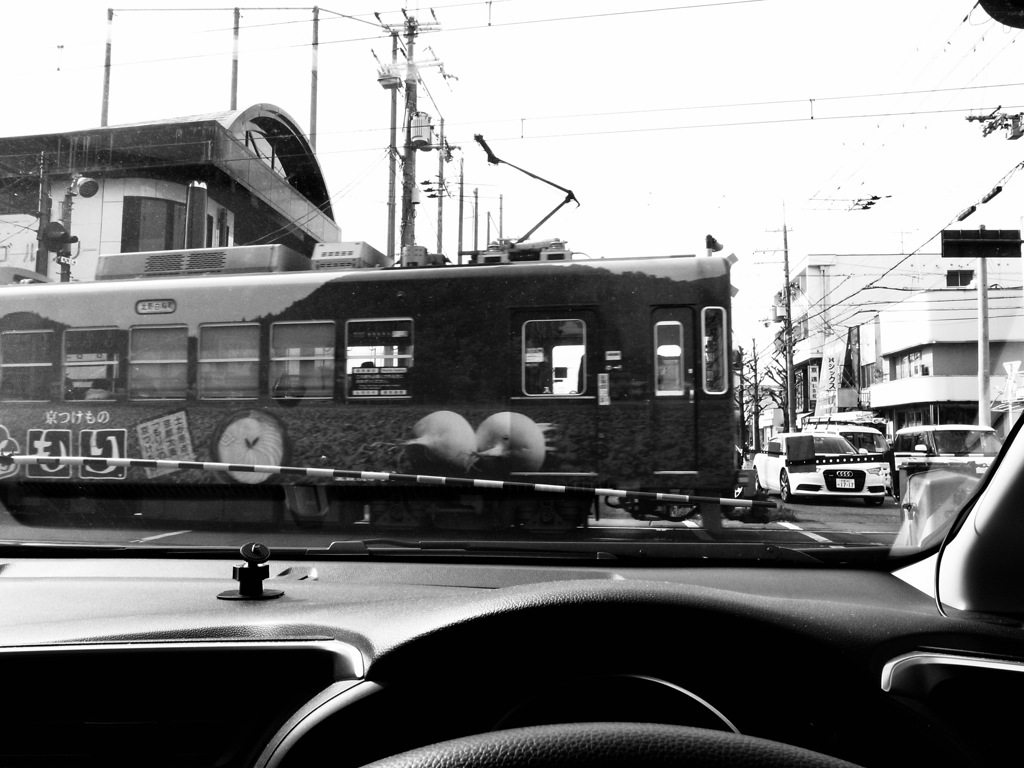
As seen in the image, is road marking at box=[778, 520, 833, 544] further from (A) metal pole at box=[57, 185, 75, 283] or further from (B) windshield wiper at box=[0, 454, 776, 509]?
(A) metal pole at box=[57, 185, 75, 283]

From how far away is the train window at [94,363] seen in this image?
536 centimetres

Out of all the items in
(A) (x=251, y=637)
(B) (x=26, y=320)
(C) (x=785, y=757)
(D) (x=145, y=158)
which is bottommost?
(A) (x=251, y=637)

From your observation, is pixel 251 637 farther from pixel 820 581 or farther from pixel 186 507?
pixel 186 507

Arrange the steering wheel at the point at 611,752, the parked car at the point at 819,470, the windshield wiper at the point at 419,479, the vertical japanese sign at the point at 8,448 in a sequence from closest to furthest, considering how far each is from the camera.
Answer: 1. the steering wheel at the point at 611,752
2. the parked car at the point at 819,470
3. the windshield wiper at the point at 419,479
4. the vertical japanese sign at the point at 8,448

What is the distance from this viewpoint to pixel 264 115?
14.3 feet

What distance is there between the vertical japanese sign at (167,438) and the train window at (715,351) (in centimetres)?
372

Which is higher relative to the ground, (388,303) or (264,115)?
(264,115)

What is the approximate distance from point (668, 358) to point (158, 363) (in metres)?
3.70

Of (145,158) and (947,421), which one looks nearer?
(947,421)

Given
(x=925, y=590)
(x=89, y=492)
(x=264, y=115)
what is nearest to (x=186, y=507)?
(x=89, y=492)

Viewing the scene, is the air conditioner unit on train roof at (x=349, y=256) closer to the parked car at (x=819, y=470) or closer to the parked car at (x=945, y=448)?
the parked car at (x=819, y=470)

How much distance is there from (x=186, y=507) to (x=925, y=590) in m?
2.90

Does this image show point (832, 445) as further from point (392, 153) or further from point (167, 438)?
point (167, 438)

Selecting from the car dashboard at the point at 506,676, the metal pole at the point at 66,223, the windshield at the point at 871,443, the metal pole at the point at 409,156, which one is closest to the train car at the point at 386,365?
the metal pole at the point at 66,223
